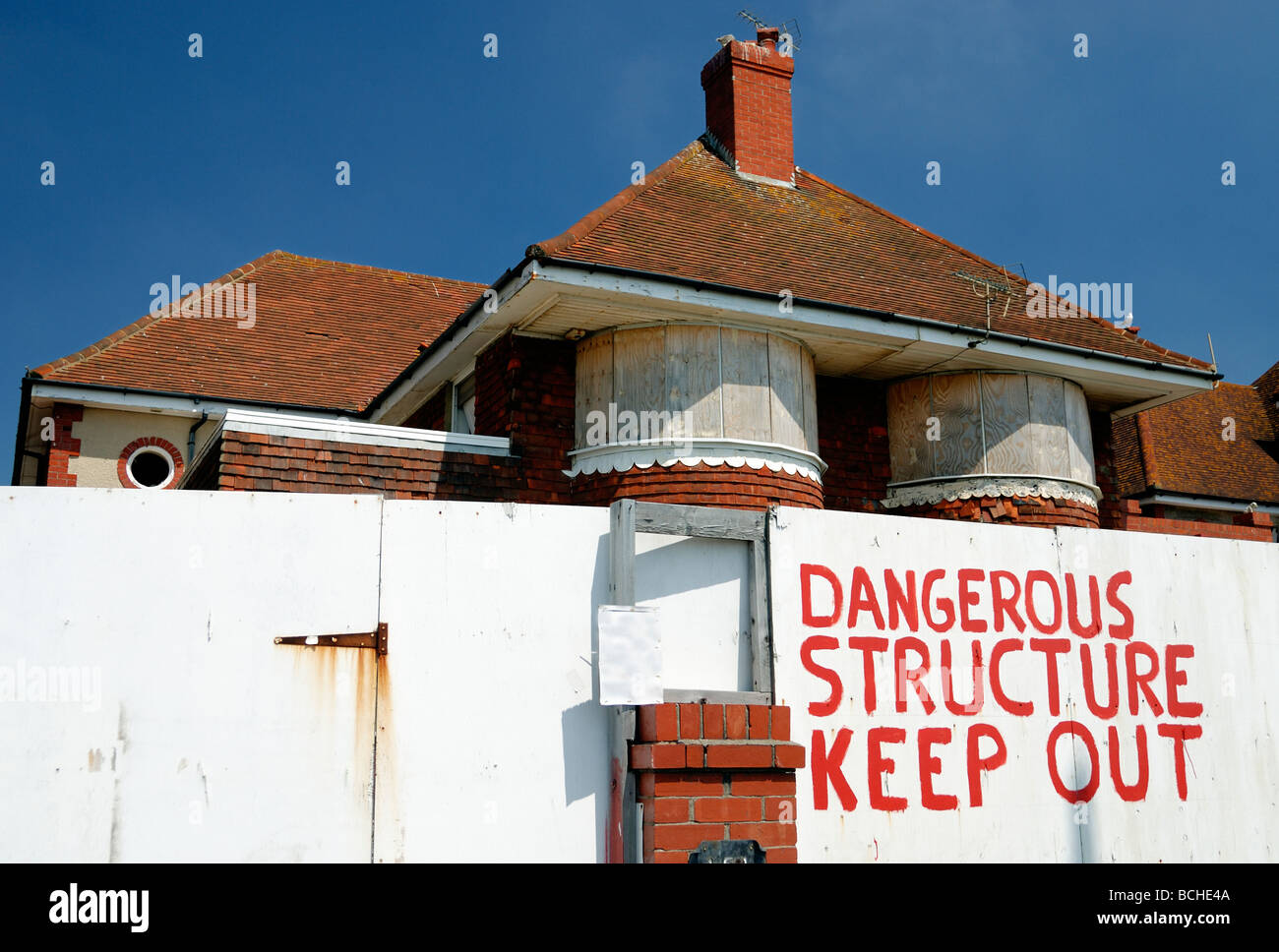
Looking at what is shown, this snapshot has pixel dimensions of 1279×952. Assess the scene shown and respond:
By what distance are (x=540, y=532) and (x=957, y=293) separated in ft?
24.3

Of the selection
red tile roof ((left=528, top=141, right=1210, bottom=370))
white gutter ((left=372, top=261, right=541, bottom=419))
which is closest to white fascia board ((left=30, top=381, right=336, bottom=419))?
white gutter ((left=372, top=261, right=541, bottom=419))

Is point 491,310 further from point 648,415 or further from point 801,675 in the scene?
point 801,675

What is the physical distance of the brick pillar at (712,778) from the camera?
5.12m

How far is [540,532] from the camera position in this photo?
5.51 metres

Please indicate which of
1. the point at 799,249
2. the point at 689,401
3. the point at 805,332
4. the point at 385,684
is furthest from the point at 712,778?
the point at 799,249

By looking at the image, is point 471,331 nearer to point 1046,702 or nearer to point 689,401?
point 689,401

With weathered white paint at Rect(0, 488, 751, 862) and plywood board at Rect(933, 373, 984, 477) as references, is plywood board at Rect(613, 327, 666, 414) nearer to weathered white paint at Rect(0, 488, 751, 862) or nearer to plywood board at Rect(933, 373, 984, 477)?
plywood board at Rect(933, 373, 984, 477)

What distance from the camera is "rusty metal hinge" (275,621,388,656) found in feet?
16.5

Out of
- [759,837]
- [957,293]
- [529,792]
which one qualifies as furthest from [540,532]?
[957,293]

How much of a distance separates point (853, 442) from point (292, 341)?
34.5 ft

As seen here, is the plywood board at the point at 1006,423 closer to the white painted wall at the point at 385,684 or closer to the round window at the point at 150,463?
the white painted wall at the point at 385,684

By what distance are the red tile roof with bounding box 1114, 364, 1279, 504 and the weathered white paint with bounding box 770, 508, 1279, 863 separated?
15.7m

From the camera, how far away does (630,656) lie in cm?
532

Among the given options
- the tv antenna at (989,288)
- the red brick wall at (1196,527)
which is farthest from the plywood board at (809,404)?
the red brick wall at (1196,527)
